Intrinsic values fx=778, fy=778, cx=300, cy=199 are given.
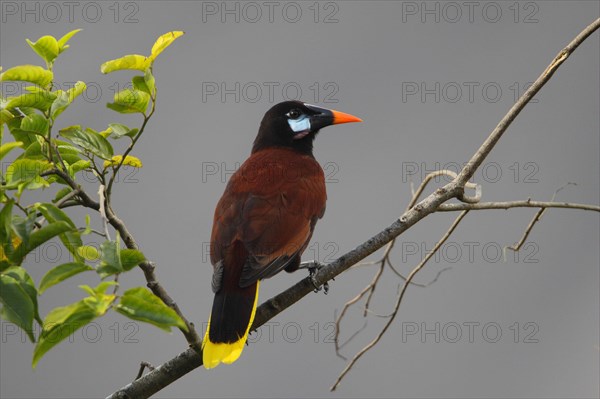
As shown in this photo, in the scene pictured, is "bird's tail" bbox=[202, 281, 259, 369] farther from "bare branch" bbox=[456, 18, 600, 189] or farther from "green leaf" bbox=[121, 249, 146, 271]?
"bare branch" bbox=[456, 18, 600, 189]

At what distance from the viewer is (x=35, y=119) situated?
1085 millimetres

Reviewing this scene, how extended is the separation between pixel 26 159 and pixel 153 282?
268 mm

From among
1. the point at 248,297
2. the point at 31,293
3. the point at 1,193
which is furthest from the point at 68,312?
the point at 248,297

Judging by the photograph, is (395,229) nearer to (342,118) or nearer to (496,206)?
(496,206)

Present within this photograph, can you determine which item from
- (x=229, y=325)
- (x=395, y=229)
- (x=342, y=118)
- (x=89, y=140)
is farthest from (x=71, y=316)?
(x=342, y=118)

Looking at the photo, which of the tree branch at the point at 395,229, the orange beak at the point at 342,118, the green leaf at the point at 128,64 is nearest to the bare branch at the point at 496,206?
the tree branch at the point at 395,229

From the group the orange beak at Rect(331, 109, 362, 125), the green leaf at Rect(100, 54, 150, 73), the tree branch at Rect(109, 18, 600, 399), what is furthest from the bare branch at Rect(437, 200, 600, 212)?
the green leaf at Rect(100, 54, 150, 73)

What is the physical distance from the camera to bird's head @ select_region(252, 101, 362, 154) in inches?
84.3

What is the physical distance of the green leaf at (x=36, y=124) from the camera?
1077 mm

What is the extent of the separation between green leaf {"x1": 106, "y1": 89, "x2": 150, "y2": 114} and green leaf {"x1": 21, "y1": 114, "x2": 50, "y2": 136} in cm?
11

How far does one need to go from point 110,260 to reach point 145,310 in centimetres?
8

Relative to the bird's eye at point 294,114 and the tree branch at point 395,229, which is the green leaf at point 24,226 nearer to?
the tree branch at point 395,229

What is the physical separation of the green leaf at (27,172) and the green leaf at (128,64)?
17cm

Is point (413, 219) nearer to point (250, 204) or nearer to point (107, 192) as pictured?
point (250, 204)
